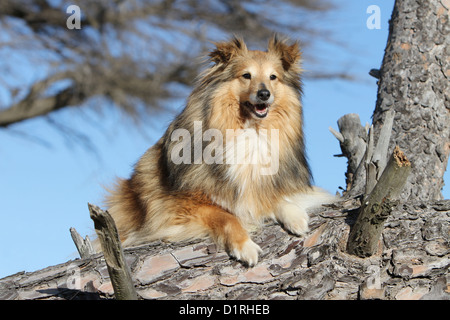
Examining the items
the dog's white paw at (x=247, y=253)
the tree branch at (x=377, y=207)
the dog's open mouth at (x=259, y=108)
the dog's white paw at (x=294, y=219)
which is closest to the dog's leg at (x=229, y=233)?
the dog's white paw at (x=247, y=253)

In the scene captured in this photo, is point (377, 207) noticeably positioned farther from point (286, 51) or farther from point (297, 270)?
point (286, 51)

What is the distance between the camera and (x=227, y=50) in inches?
130

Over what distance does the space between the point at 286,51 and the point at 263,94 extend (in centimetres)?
45

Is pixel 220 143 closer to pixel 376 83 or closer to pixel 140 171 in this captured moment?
pixel 140 171

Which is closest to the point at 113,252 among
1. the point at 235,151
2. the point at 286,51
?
the point at 235,151

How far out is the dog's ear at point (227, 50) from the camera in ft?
10.8

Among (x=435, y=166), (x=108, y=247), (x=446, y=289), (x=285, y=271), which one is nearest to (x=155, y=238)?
(x=285, y=271)

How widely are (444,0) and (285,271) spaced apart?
2428 millimetres

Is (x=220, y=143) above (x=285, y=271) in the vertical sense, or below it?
above

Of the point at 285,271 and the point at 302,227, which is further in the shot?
the point at 302,227

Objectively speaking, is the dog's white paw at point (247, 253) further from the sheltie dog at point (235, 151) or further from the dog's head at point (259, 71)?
the dog's head at point (259, 71)

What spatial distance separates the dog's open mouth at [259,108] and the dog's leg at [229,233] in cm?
64

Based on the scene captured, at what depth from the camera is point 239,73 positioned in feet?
10.7

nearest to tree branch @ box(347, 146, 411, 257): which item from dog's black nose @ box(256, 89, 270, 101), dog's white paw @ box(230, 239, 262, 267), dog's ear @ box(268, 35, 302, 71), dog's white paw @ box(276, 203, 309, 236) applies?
dog's white paw @ box(276, 203, 309, 236)
